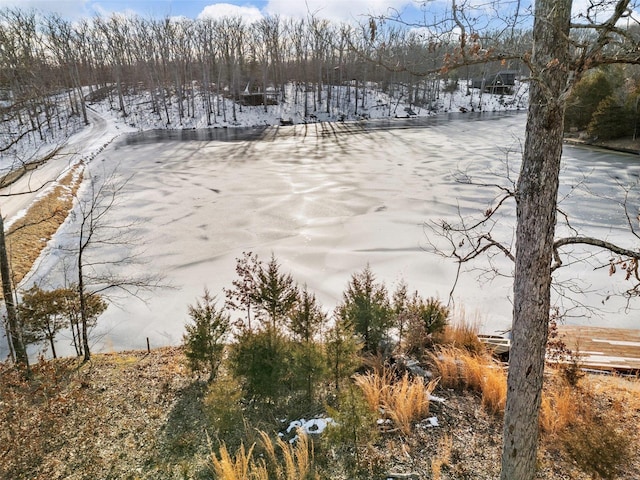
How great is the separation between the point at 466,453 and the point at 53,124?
51.1 metres

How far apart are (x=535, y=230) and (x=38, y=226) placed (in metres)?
17.7

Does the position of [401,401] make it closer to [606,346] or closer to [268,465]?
[268,465]

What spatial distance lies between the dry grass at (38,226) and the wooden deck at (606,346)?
38.3 feet

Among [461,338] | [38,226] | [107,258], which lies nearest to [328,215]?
[107,258]

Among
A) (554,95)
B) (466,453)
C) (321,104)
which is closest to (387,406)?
(466,453)

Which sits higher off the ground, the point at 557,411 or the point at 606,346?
the point at 557,411

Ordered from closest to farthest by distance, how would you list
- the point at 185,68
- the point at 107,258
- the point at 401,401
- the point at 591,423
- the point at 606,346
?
Answer: the point at 591,423
the point at 401,401
the point at 606,346
the point at 107,258
the point at 185,68

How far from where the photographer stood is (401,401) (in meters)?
5.30

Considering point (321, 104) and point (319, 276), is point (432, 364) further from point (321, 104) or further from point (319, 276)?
point (321, 104)

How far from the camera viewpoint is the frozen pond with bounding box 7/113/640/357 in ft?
34.0

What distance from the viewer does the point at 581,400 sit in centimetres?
540

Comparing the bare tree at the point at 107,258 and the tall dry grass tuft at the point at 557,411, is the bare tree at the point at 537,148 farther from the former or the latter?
the bare tree at the point at 107,258

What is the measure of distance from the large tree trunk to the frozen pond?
5.10ft

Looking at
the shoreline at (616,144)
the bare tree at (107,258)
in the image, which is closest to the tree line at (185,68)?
the shoreline at (616,144)
